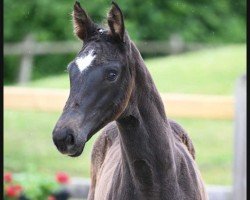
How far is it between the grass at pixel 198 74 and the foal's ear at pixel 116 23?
6.73 metres

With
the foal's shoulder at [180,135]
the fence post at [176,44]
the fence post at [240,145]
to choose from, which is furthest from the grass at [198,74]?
the foal's shoulder at [180,135]

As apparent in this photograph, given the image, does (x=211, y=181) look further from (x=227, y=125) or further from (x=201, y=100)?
(x=227, y=125)

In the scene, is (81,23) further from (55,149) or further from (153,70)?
(153,70)

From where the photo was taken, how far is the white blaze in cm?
374

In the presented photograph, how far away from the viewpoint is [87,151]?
9.37m

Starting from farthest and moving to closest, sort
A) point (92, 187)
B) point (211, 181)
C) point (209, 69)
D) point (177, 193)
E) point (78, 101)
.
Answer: point (209, 69)
point (211, 181)
point (92, 187)
point (177, 193)
point (78, 101)

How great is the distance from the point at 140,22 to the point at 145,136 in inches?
558

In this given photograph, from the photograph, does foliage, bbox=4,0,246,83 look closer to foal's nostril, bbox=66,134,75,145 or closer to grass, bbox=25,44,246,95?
grass, bbox=25,44,246,95

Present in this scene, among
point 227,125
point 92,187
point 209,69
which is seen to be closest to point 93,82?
point 92,187

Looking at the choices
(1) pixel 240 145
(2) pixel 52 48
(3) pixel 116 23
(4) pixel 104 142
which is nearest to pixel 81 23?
(3) pixel 116 23

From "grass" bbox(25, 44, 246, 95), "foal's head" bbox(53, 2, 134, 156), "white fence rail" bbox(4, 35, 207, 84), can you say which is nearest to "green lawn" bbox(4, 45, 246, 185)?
"grass" bbox(25, 44, 246, 95)

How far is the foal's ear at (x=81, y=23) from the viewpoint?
155 inches

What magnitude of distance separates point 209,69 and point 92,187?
7185mm

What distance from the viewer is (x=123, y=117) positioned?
3.93 m
